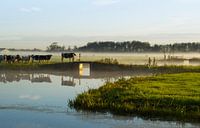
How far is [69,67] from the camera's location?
182 ft

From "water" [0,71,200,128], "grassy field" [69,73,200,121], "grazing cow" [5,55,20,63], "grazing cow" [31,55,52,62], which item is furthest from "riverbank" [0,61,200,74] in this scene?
"grassy field" [69,73,200,121]

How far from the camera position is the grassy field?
21.8m

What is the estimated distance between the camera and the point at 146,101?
2344 cm

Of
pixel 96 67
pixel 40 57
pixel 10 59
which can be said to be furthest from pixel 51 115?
pixel 40 57

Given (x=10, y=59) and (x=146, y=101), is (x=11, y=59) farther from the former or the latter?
(x=146, y=101)

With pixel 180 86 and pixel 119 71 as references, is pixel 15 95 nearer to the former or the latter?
pixel 180 86

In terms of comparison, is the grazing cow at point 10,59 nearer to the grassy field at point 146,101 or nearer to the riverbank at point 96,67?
the riverbank at point 96,67

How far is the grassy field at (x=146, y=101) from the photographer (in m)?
21.8

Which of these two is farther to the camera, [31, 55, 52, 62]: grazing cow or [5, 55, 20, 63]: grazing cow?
[31, 55, 52, 62]: grazing cow

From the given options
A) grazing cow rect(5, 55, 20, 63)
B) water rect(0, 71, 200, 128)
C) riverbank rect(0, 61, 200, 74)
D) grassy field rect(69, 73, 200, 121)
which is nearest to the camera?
water rect(0, 71, 200, 128)

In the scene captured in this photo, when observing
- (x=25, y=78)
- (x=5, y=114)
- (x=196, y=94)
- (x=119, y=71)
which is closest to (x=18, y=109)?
(x=5, y=114)

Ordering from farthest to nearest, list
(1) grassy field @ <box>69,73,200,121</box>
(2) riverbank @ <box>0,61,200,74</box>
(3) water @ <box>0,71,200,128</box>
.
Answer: (2) riverbank @ <box>0,61,200,74</box>, (1) grassy field @ <box>69,73,200,121</box>, (3) water @ <box>0,71,200,128</box>

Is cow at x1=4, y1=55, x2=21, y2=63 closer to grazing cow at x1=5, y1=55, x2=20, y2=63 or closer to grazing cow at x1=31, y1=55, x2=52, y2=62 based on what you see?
grazing cow at x1=5, y1=55, x2=20, y2=63

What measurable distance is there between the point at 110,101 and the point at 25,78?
814 inches
